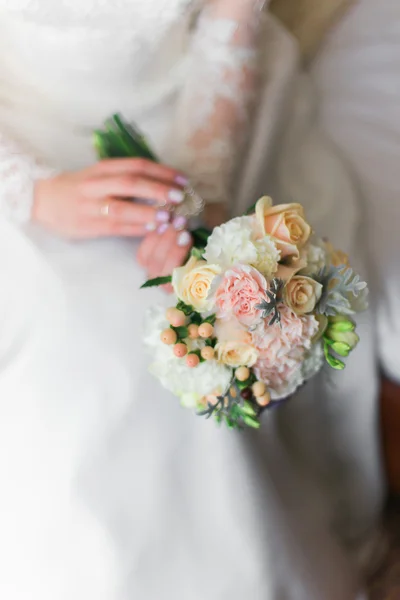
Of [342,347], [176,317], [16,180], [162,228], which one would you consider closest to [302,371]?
[342,347]

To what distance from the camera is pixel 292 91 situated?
970mm

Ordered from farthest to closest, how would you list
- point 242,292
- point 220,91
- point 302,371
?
point 220,91, point 302,371, point 242,292

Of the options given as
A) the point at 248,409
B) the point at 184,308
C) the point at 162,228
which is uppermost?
the point at 162,228

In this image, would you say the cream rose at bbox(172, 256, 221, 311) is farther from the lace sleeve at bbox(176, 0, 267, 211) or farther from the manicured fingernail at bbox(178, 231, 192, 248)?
the lace sleeve at bbox(176, 0, 267, 211)

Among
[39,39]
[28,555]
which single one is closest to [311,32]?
[39,39]

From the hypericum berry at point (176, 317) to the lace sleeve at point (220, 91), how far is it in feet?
1.05

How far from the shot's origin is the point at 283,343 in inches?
21.8

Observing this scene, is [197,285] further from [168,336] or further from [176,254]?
[176,254]

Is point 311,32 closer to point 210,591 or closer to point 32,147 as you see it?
point 32,147

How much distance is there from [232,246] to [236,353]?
0.10 metres

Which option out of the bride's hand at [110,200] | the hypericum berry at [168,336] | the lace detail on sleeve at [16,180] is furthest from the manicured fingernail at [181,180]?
the hypericum berry at [168,336]

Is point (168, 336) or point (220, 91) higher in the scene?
point (220, 91)

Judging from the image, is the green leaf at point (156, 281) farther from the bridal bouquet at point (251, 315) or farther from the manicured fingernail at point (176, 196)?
the manicured fingernail at point (176, 196)

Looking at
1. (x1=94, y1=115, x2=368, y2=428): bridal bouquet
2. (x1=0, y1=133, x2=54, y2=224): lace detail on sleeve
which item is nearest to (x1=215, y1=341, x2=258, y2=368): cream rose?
(x1=94, y1=115, x2=368, y2=428): bridal bouquet
